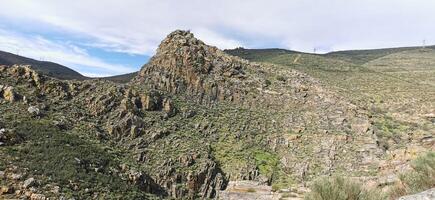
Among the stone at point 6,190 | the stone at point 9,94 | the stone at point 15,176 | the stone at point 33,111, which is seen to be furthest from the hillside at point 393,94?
the stone at point 9,94

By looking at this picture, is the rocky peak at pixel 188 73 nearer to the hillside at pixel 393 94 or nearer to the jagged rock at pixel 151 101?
the jagged rock at pixel 151 101

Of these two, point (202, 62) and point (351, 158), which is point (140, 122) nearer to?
point (202, 62)

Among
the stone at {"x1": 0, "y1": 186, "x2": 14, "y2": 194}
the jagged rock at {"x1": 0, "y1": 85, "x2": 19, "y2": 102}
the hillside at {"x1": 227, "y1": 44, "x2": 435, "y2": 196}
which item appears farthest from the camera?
the hillside at {"x1": 227, "y1": 44, "x2": 435, "y2": 196}

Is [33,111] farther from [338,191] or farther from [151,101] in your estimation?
[338,191]

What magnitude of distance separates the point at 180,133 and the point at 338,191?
2990 centimetres

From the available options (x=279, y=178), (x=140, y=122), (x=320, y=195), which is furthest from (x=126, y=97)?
(x=320, y=195)

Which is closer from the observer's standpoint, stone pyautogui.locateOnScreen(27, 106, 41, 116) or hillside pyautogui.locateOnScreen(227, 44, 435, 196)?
stone pyautogui.locateOnScreen(27, 106, 41, 116)

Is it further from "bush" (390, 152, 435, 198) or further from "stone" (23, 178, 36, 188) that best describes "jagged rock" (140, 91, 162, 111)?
"bush" (390, 152, 435, 198)

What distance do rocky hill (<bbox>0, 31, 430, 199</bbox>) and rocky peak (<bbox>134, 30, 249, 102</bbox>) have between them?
0.12 meters

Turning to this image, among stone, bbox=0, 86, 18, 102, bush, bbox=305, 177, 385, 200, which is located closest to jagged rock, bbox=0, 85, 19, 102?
stone, bbox=0, 86, 18, 102

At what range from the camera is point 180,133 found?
149 feet

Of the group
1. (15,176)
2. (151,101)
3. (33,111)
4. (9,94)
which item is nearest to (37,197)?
(15,176)

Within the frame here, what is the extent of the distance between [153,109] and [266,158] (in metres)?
12.6

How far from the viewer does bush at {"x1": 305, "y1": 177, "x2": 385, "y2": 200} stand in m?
16.5
